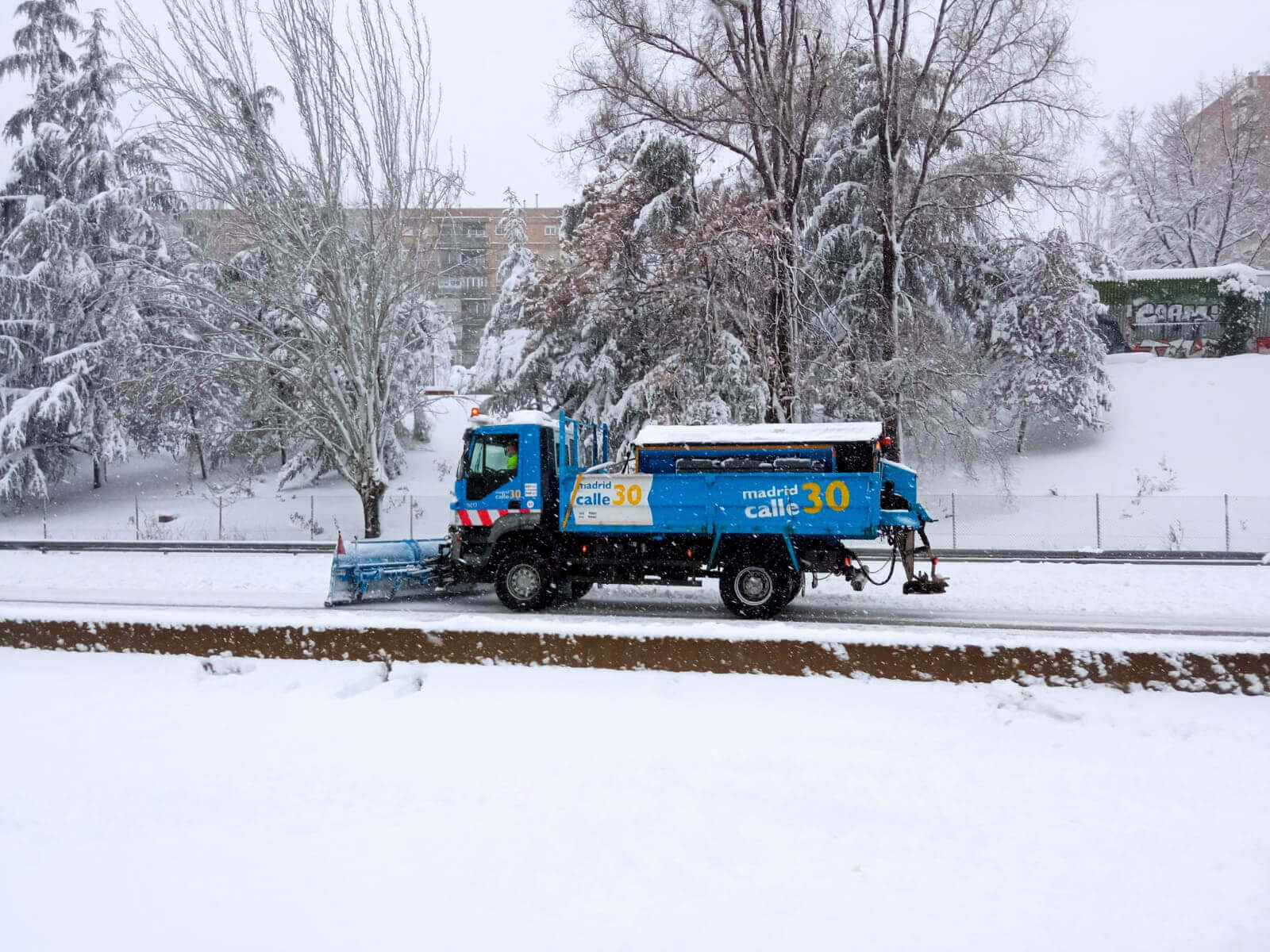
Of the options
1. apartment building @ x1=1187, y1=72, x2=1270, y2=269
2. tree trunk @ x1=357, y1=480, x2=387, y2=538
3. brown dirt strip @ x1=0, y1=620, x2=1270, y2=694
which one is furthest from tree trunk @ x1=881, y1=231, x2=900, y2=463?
apartment building @ x1=1187, y1=72, x2=1270, y2=269

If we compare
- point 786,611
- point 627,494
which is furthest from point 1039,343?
A: point 627,494

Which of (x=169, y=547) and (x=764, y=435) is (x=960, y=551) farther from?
(x=169, y=547)

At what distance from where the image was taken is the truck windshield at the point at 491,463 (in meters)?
12.8

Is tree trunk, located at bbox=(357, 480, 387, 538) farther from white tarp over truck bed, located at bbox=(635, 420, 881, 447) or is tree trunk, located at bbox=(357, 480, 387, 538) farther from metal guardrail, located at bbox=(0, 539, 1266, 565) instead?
white tarp over truck bed, located at bbox=(635, 420, 881, 447)

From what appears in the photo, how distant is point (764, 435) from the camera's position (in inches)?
469

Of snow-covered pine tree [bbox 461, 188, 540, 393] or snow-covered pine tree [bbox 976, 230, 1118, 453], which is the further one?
snow-covered pine tree [bbox 976, 230, 1118, 453]

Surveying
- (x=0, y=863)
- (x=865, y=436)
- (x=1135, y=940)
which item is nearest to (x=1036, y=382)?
(x=865, y=436)

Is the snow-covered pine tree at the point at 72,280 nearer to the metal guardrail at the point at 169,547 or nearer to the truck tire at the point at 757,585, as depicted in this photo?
the metal guardrail at the point at 169,547

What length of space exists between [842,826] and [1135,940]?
5.35 ft

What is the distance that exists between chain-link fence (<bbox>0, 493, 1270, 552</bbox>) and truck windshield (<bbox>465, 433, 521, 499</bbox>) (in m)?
10.9

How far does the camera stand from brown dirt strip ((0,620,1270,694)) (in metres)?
7.14

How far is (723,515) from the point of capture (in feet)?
38.7

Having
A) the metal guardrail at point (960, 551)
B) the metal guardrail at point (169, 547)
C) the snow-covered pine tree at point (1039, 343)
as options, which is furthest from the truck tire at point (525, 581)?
the snow-covered pine tree at point (1039, 343)

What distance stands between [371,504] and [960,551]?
1307 centimetres
